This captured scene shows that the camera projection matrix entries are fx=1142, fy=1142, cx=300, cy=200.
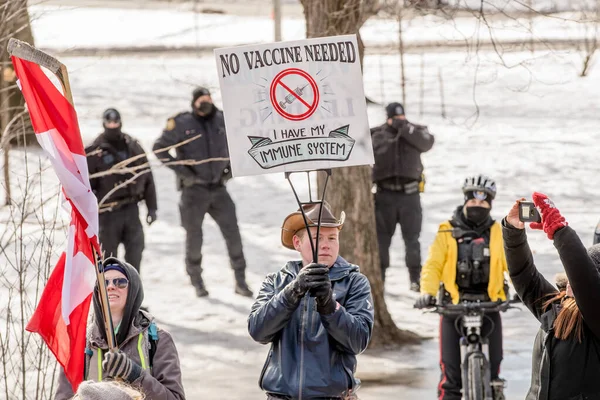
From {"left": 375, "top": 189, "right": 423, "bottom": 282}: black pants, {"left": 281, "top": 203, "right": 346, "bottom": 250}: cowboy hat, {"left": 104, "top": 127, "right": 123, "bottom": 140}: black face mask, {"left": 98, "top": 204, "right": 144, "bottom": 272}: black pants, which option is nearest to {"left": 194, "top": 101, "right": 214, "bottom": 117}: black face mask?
{"left": 104, "top": 127, "right": 123, "bottom": 140}: black face mask

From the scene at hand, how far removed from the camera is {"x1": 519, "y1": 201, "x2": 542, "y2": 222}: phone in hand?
4.81 metres

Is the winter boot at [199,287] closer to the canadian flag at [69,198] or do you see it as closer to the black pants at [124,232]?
the black pants at [124,232]

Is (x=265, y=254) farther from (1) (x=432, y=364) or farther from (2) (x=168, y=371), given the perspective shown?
(2) (x=168, y=371)

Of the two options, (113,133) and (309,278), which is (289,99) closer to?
(309,278)

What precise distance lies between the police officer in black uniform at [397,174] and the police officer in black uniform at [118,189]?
237 cm

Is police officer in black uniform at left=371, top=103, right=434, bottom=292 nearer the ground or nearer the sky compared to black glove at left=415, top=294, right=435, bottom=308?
nearer the sky

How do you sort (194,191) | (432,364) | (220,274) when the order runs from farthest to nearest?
(220,274)
(194,191)
(432,364)

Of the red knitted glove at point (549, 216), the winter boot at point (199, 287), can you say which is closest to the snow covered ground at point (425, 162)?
the winter boot at point (199, 287)

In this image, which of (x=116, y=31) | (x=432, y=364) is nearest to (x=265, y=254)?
(x=432, y=364)

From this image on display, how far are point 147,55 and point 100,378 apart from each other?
24.1 meters

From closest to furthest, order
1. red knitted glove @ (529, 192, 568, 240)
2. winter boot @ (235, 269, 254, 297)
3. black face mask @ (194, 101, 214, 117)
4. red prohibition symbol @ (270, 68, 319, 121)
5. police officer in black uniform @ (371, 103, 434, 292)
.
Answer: red knitted glove @ (529, 192, 568, 240), red prohibition symbol @ (270, 68, 319, 121), black face mask @ (194, 101, 214, 117), police officer in black uniform @ (371, 103, 434, 292), winter boot @ (235, 269, 254, 297)

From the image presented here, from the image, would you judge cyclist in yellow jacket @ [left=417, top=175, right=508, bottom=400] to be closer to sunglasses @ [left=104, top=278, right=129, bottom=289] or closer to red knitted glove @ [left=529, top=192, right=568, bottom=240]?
sunglasses @ [left=104, top=278, right=129, bottom=289]

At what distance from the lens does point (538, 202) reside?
4691 mm

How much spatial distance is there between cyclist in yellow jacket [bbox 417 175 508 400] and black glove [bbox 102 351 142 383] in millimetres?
3394
